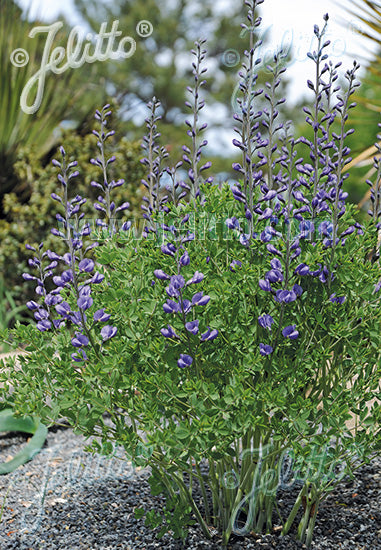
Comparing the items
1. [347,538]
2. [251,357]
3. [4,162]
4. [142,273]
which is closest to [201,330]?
[251,357]

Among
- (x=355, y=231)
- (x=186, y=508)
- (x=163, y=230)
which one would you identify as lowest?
(x=186, y=508)

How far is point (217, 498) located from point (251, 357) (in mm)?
907

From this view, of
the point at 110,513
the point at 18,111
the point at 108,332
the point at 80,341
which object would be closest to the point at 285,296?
the point at 108,332

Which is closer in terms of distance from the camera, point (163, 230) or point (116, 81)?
point (163, 230)

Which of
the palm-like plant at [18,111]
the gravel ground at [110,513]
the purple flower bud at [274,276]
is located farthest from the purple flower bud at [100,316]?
the palm-like plant at [18,111]

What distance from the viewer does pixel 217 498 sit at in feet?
9.57

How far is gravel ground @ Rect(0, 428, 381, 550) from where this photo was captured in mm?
2955

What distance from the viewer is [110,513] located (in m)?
3.26

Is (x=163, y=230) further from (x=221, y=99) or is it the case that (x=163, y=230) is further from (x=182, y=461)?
(x=221, y=99)

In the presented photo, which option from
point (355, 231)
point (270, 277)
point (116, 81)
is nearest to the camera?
point (270, 277)
